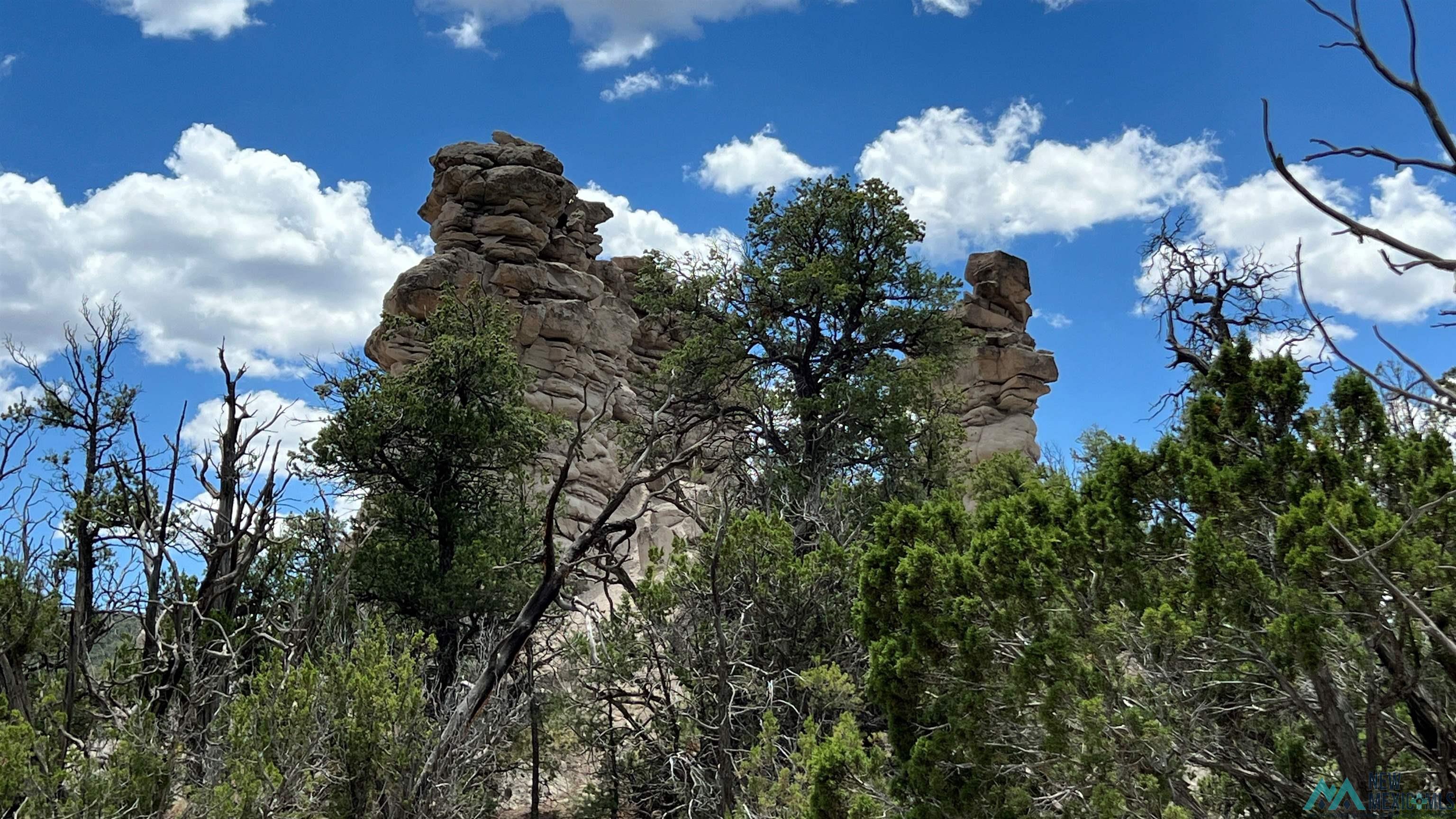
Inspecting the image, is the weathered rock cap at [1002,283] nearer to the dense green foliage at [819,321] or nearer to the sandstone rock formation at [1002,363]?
the sandstone rock formation at [1002,363]

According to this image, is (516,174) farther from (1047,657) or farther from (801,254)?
(1047,657)

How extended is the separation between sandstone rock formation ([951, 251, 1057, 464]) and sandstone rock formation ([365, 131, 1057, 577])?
0.53 feet

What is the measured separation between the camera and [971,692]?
6.16m

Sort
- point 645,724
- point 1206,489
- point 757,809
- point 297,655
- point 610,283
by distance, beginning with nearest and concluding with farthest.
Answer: point 1206,489 → point 757,809 → point 297,655 → point 645,724 → point 610,283

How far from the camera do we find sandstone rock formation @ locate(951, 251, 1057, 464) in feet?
119

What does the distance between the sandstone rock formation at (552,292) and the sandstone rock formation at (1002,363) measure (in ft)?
0.53

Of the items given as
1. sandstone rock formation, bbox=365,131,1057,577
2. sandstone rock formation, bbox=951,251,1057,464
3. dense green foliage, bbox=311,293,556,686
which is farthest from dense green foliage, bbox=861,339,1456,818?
sandstone rock formation, bbox=951,251,1057,464

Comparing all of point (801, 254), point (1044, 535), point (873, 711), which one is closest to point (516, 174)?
point (801, 254)

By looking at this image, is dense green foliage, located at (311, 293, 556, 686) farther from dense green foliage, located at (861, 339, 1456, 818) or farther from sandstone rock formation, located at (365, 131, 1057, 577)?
sandstone rock formation, located at (365, 131, 1057, 577)

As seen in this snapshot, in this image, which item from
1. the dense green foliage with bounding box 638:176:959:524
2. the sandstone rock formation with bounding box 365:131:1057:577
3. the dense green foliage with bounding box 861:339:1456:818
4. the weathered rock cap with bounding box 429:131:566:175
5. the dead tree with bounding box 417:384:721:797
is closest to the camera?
the dense green foliage with bounding box 861:339:1456:818

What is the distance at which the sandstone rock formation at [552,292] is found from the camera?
92.7ft

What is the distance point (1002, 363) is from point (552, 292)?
1745cm

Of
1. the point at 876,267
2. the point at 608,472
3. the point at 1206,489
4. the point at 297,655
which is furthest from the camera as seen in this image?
the point at 608,472

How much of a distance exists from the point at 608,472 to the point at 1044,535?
23.5 m
